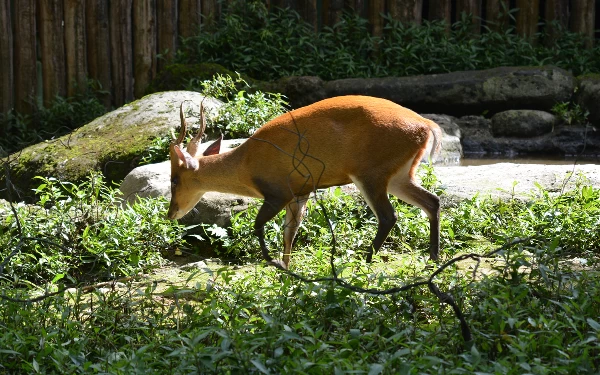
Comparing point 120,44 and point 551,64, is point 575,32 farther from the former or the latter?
point 120,44

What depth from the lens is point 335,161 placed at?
593 centimetres

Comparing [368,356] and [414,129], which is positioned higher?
[414,129]

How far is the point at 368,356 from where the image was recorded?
3818 mm

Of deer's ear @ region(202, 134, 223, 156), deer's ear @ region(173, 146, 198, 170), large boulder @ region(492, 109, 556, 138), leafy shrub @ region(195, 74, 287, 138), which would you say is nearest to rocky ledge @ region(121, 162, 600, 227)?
deer's ear @ region(202, 134, 223, 156)

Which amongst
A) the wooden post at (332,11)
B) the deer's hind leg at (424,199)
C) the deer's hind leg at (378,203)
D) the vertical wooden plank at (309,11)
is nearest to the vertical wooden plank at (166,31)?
the vertical wooden plank at (309,11)

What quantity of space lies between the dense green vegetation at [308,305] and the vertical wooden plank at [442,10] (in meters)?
6.19

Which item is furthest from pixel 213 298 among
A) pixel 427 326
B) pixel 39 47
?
pixel 39 47

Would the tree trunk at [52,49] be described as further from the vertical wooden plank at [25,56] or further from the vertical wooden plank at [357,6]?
the vertical wooden plank at [357,6]

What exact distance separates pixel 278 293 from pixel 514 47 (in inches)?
328

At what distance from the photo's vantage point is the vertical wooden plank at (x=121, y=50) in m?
11.5

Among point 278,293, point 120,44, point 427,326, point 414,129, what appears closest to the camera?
point 427,326

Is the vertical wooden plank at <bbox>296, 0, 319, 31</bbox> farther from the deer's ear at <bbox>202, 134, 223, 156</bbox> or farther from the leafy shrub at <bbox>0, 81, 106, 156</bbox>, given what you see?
the deer's ear at <bbox>202, 134, 223, 156</bbox>

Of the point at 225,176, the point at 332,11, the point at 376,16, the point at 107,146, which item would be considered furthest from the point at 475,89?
the point at 225,176

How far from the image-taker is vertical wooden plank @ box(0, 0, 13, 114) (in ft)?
36.1
